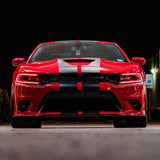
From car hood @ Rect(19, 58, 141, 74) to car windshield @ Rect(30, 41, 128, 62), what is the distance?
0.88 metres

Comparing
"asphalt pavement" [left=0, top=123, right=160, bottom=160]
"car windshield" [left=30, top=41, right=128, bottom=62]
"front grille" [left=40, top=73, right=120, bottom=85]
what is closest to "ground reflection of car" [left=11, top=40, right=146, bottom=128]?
"front grille" [left=40, top=73, right=120, bottom=85]

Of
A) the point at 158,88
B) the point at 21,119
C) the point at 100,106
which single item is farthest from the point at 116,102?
the point at 158,88

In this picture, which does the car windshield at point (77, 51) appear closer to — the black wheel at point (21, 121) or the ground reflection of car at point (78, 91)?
the ground reflection of car at point (78, 91)

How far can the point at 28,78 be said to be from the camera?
258 inches

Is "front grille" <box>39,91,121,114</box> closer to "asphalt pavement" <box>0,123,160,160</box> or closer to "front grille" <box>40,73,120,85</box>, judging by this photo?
"front grille" <box>40,73,120,85</box>

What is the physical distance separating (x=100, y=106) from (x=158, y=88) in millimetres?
41825

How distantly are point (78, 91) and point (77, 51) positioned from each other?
1714 mm

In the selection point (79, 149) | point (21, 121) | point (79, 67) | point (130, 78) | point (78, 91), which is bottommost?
point (21, 121)

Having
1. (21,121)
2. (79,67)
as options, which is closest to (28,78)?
(21,121)

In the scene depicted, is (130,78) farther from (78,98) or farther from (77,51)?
(77,51)

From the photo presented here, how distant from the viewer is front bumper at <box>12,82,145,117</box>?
630 centimetres

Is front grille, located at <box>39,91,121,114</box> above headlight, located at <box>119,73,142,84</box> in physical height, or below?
below

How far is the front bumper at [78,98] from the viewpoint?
6305 millimetres

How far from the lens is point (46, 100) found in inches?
250
